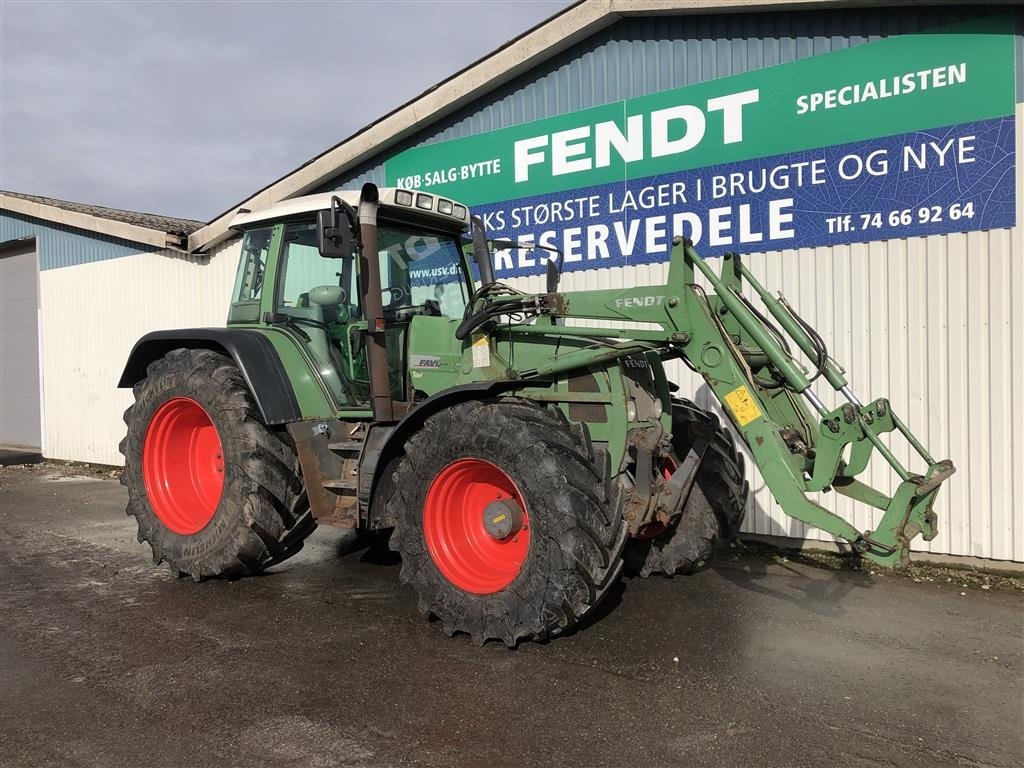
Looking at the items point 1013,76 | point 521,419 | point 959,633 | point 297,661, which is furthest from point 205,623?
point 1013,76

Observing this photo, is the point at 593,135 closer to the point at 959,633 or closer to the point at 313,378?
the point at 313,378

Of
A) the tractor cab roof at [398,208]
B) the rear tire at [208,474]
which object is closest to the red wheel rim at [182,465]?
the rear tire at [208,474]

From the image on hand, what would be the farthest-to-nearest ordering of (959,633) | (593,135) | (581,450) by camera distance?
(593,135), (959,633), (581,450)

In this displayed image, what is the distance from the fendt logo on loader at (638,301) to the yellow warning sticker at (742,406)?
0.67m

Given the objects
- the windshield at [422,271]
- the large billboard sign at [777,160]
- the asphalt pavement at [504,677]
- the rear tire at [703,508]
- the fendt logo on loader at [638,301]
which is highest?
the large billboard sign at [777,160]

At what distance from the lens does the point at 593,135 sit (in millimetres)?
7430

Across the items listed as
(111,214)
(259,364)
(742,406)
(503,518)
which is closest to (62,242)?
(111,214)

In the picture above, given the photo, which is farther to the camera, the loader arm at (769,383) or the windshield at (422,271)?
the windshield at (422,271)

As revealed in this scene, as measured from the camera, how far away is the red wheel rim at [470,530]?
4.26 meters

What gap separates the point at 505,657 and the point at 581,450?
1130mm

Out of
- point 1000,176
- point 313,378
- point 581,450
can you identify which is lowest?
point 581,450

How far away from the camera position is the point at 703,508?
501 centimetres

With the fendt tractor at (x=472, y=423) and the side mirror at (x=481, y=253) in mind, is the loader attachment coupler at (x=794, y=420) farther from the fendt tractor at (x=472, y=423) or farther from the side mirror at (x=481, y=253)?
the side mirror at (x=481, y=253)

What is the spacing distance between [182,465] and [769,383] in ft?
14.0
